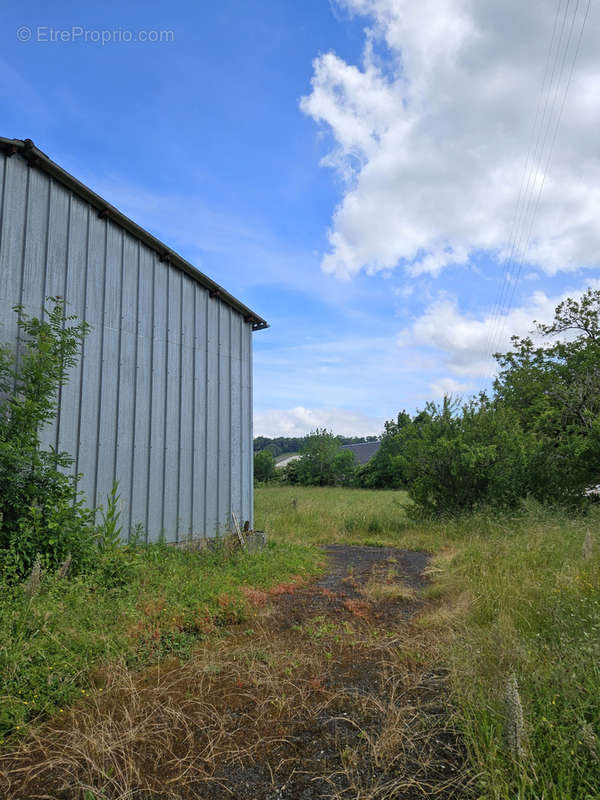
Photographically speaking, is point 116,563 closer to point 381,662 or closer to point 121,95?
point 381,662

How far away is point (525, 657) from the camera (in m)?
3.14

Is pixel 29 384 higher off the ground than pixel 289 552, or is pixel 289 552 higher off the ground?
pixel 29 384

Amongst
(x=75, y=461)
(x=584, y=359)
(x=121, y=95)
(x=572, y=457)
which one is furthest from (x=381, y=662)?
(x=584, y=359)

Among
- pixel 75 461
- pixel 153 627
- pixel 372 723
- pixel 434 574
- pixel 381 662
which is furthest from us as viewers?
pixel 434 574

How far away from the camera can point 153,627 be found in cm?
462

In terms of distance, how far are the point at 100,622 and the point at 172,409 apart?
4393 mm

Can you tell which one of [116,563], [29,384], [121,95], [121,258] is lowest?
[116,563]

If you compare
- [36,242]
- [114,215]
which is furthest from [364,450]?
[36,242]

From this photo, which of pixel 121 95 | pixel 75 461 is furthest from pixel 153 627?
pixel 121 95

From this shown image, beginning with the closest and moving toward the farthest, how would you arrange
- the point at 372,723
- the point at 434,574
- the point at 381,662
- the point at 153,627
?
the point at 372,723
the point at 381,662
the point at 153,627
the point at 434,574

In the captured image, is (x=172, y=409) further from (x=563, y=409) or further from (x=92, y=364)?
(x=563, y=409)

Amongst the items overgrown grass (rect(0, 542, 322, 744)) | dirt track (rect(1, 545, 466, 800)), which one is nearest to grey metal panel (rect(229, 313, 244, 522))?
overgrown grass (rect(0, 542, 322, 744))

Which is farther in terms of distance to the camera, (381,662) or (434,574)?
(434,574)

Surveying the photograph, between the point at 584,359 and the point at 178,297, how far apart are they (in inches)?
607
